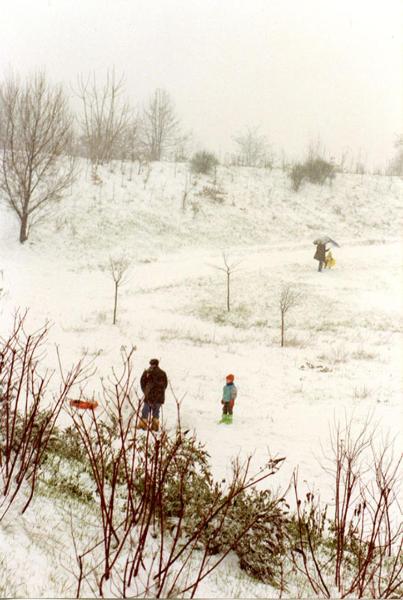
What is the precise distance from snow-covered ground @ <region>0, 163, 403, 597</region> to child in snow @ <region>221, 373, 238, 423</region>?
29cm

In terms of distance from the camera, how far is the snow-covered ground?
9797 mm

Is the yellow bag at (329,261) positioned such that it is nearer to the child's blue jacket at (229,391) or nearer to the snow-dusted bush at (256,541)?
the child's blue jacket at (229,391)

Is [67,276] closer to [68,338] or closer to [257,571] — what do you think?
[68,338]

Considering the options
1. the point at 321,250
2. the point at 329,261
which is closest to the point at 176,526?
the point at 321,250

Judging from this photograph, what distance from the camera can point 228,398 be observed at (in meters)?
8.81

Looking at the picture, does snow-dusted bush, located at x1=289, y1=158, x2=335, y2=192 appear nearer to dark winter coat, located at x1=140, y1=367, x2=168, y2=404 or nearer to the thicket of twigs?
dark winter coat, located at x1=140, y1=367, x2=168, y2=404

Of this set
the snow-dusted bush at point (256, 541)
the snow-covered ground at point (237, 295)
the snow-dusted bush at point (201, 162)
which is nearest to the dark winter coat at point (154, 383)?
the snow-covered ground at point (237, 295)

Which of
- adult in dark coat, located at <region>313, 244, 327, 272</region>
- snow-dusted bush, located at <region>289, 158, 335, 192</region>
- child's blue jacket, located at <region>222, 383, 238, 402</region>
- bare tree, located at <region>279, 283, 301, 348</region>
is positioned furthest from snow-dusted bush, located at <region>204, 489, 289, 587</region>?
snow-dusted bush, located at <region>289, 158, 335, 192</region>

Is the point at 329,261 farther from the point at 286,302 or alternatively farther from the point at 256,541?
the point at 256,541

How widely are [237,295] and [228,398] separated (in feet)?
37.3

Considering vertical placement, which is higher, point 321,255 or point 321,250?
point 321,250

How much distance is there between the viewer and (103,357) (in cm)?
1239

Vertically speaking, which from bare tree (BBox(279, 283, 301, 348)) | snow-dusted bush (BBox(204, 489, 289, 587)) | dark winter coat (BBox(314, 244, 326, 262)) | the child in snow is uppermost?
dark winter coat (BBox(314, 244, 326, 262))

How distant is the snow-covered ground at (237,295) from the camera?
9797 millimetres
